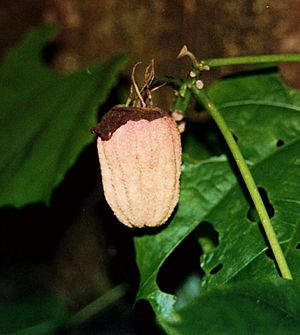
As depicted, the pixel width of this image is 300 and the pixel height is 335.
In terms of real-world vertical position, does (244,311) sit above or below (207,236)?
above

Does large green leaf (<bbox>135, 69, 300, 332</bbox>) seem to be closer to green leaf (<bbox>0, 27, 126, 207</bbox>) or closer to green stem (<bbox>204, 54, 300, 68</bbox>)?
green stem (<bbox>204, 54, 300, 68</bbox>)

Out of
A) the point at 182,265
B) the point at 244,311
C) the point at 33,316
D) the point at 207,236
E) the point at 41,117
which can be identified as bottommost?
the point at 33,316

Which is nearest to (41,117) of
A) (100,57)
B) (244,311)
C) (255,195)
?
(100,57)

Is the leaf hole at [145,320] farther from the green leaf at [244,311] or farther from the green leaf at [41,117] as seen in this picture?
the green leaf at [244,311]

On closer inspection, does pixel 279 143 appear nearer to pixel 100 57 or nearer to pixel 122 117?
pixel 122 117

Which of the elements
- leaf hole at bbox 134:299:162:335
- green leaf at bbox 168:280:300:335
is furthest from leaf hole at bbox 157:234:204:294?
green leaf at bbox 168:280:300:335

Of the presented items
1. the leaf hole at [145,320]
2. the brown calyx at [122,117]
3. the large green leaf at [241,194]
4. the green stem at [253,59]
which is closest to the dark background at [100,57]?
the leaf hole at [145,320]

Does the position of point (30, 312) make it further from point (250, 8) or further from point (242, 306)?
point (242, 306)
